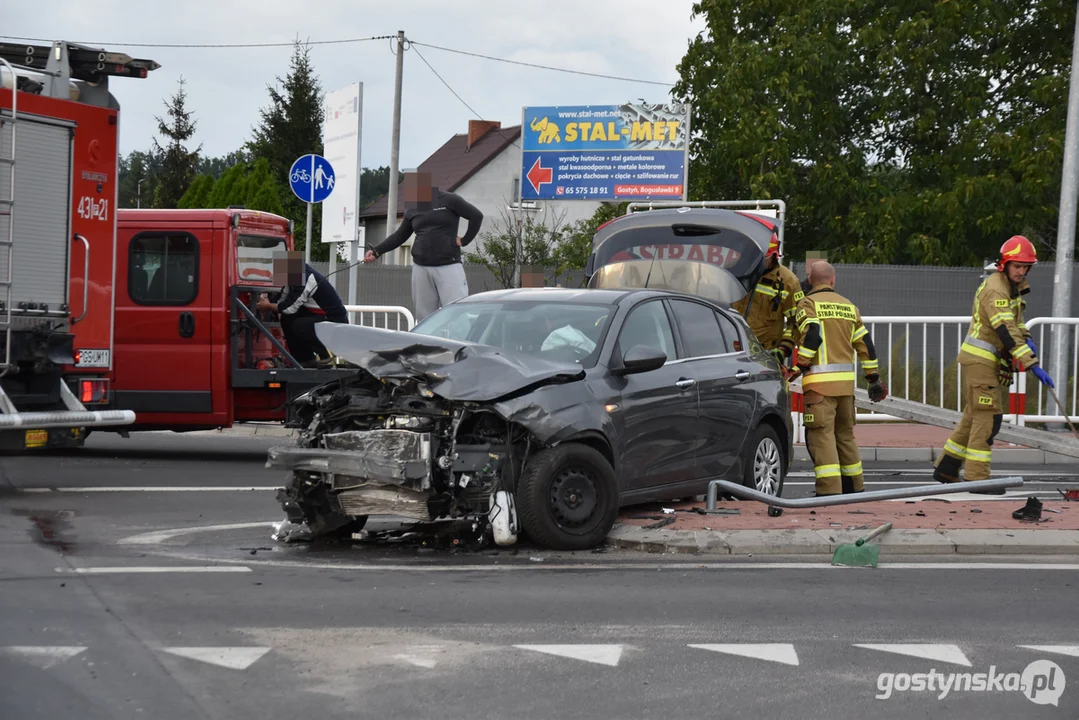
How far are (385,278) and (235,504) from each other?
54.4ft

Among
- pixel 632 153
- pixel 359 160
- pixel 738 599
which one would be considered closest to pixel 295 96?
pixel 632 153

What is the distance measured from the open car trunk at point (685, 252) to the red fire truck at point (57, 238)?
5394mm

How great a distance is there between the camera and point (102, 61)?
11258 mm

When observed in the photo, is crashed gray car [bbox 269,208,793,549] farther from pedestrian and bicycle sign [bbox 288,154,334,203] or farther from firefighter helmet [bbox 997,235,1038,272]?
pedestrian and bicycle sign [bbox 288,154,334,203]

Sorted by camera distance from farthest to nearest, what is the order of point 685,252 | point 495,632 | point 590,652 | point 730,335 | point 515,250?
point 515,250 < point 685,252 < point 730,335 < point 495,632 < point 590,652

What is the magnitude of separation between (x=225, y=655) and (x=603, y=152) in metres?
25.2

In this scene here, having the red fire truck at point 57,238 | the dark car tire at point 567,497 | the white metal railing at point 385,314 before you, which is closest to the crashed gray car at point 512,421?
the dark car tire at point 567,497

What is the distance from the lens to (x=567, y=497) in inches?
314

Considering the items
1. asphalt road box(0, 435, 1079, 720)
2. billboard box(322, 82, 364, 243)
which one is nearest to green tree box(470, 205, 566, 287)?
billboard box(322, 82, 364, 243)

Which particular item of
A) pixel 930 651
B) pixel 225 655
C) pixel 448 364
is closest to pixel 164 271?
pixel 448 364

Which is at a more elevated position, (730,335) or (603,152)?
(603,152)

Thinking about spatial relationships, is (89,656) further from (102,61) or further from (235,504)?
(102,61)

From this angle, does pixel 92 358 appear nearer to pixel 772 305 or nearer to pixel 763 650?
pixel 772 305

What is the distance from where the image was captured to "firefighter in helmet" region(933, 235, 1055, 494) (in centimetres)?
1066
